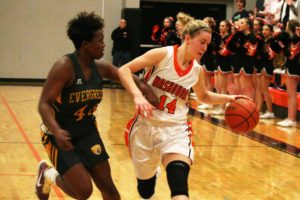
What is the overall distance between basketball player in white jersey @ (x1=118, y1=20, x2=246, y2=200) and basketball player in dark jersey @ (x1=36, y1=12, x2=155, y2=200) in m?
0.34

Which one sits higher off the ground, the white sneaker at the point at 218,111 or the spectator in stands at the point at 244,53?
the spectator in stands at the point at 244,53

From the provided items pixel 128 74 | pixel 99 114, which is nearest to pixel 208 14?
pixel 99 114

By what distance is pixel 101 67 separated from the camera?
4391 mm

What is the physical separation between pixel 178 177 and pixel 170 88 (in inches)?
29.3

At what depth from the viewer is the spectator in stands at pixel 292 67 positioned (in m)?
10.2

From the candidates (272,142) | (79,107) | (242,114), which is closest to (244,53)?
(272,142)

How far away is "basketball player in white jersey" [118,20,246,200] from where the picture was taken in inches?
177

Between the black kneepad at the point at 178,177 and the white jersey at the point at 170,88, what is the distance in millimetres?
424

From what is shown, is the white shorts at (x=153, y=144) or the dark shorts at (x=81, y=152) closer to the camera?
the dark shorts at (x=81, y=152)

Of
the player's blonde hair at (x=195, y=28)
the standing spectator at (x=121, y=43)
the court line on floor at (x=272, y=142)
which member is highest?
the player's blonde hair at (x=195, y=28)

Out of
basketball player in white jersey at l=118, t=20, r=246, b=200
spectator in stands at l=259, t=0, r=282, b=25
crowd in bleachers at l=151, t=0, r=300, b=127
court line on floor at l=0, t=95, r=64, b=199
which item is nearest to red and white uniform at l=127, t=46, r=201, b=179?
basketball player in white jersey at l=118, t=20, r=246, b=200

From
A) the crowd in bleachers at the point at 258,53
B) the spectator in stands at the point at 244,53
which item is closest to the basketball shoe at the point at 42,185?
the crowd in bleachers at the point at 258,53

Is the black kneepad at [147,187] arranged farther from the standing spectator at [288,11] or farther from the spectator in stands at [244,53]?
the standing spectator at [288,11]

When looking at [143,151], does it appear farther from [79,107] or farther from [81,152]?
[79,107]
